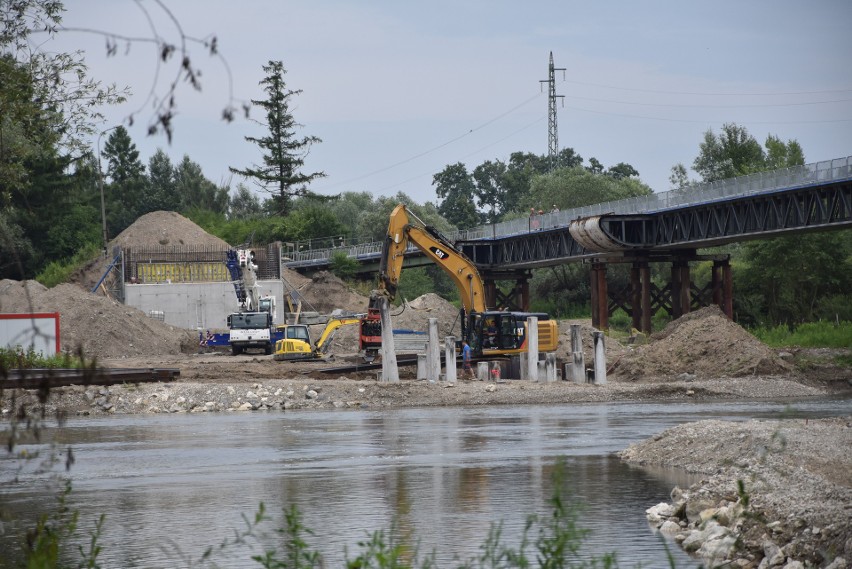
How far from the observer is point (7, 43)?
14148mm

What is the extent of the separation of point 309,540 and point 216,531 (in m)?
1.84

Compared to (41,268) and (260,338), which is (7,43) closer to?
(260,338)

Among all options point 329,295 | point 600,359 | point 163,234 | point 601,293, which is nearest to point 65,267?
point 163,234

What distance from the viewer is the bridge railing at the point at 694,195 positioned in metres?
53.5

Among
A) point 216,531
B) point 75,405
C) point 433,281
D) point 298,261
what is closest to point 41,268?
point 298,261

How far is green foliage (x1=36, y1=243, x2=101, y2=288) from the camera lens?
99.1 meters

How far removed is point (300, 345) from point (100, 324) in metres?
16.2

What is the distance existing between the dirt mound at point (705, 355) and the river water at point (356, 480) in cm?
1041

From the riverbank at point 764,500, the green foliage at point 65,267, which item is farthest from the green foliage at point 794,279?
the riverbank at point 764,500

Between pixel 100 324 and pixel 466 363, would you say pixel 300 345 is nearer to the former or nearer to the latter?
pixel 466 363

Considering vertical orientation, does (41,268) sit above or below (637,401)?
above

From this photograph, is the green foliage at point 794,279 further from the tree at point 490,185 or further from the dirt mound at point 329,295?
the tree at point 490,185

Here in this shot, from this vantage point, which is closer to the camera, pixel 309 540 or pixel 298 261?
pixel 309 540

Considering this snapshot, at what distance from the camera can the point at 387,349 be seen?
4572 centimetres
